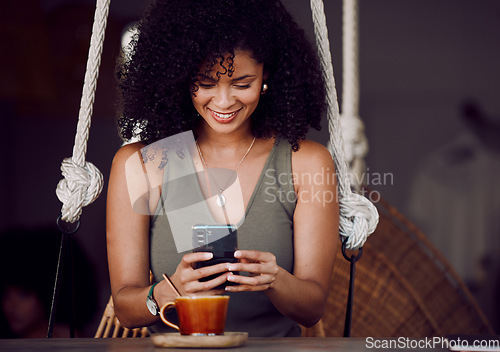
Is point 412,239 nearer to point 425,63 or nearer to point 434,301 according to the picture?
point 434,301

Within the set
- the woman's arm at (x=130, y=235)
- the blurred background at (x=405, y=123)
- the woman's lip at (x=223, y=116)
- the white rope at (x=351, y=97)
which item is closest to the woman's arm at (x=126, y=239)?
the woman's arm at (x=130, y=235)

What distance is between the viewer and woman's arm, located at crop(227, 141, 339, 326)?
3.80 feet

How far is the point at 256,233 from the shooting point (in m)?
1.25

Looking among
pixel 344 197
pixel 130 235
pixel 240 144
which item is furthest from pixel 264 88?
pixel 130 235

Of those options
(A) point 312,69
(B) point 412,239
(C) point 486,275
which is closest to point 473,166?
(C) point 486,275

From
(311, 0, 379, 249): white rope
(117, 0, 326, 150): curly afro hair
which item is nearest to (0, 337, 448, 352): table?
(311, 0, 379, 249): white rope

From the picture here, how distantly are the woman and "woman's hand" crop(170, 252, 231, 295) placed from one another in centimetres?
14

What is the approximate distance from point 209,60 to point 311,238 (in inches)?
14.8

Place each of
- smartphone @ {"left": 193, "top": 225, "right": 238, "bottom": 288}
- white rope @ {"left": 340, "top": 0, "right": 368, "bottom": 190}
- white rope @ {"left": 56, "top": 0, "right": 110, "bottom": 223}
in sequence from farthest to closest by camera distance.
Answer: white rope @ {"left": 340, "top": 0, "right": 368, "bottom": 190} → white rope @ {"left": 56, "top": 0, "right": 110, "bottom": 223} → smartphone @ {"left": 193, "top": 225, "right": 238, "bottom": 288}

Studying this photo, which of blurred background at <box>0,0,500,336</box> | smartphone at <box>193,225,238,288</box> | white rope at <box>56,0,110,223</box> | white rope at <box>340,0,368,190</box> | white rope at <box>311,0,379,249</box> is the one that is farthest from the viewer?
blurred background at <box>0,0,500,336</box>

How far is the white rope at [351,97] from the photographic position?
5.50ft

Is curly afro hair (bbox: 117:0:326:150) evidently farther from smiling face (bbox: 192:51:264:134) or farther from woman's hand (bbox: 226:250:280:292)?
woman's hand (bbox: 226:250:280:292)

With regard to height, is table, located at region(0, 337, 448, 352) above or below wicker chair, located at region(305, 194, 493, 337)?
above

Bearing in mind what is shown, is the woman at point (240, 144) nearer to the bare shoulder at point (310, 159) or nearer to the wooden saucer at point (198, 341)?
the bare shoulder at point (310, 159)
